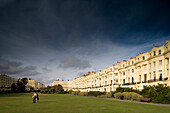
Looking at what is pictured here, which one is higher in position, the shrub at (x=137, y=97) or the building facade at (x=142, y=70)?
the building facade at (x=142, y=70)

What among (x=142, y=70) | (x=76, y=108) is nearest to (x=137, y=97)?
(x=142, y=70)

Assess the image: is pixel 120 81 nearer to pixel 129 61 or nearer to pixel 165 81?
pixel 129 61

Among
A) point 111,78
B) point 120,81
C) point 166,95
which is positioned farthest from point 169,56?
point 111,78

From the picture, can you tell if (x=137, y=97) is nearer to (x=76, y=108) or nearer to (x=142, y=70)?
(x=142, y=70)

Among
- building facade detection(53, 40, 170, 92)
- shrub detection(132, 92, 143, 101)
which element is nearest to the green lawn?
shrub detection(132, 92, 143, 101)

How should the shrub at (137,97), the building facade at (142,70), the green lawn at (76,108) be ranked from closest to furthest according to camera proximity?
the green lawn at (76,108)
the shrub at (137,97)
the building facade at (142,70)

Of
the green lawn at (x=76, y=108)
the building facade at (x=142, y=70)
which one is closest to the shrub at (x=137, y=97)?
the green lawn at (x=76, y=108)

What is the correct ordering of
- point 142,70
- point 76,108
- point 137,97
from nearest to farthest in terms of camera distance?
point 76,108 → point 137,97 → point 142,70

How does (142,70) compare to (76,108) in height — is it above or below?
above

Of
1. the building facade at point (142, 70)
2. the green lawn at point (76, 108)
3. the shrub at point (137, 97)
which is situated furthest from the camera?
the building facade at point (142, 70)

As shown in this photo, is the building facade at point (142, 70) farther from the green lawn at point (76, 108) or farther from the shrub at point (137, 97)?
the green lawn at point (76, 108)

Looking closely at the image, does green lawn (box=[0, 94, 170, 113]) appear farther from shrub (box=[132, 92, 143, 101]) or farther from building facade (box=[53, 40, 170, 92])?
building facade (box=[53, 40, 170, 92])

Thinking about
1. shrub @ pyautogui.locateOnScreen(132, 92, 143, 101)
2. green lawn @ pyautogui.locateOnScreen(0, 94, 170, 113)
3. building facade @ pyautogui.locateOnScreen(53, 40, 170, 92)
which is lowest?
shrub @ pyautogui.locateOnScreen(132, 92, 143, 101)

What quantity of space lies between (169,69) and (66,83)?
17297 cm
